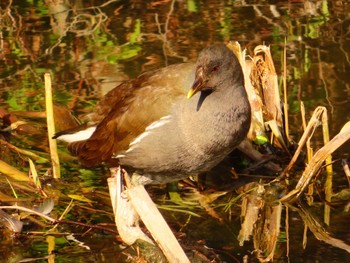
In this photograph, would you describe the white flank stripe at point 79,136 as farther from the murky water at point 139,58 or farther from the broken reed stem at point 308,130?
the broken reed stem at point 308,130

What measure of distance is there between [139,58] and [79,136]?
2188 millimetres

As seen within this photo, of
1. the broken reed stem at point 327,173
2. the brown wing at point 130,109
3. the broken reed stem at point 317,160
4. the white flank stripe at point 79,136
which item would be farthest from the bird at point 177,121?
the broken reed stem at point 327,173

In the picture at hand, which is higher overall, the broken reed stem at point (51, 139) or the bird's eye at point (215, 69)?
the bird's eye at point (215, 69)

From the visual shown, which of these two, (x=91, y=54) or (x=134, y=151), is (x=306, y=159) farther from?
(x=91, y=54)

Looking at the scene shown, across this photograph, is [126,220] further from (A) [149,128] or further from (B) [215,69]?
(B) [215,69]

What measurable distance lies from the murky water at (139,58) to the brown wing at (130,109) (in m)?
0.26

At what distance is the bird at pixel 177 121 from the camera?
4.96 metres

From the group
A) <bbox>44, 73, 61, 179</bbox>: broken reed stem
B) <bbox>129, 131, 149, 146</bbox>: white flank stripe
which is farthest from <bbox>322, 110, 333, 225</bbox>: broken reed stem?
<bbox>44, 73, 61, 179</bbox>: broken reed stem

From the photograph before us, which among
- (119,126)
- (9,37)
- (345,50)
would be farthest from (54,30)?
(119,126)

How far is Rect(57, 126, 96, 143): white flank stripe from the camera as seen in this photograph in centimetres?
570

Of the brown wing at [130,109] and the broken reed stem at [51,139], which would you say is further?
the broken reed stem at [51,139]

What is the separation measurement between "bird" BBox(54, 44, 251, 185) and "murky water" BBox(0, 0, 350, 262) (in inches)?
13.3

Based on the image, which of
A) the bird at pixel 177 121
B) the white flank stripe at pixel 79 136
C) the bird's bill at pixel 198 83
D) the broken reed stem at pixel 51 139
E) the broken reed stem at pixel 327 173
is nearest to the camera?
the bird's bill at pixel 198 83

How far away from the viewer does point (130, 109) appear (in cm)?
536
